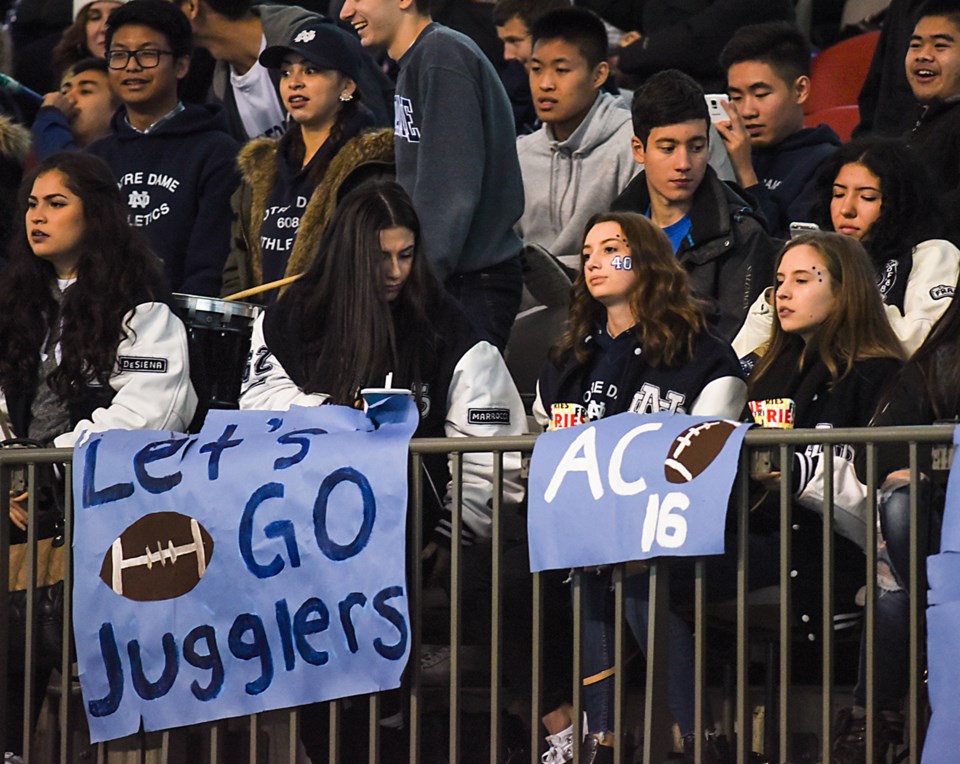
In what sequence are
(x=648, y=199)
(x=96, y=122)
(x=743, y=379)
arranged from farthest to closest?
1. (x=96, y=122)
2. (x=648, y=199)
3. (x=743, y=379)

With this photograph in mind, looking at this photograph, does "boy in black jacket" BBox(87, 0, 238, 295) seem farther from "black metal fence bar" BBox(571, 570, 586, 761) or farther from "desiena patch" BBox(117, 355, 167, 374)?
"black metal fence bar" BBox(571, 570, 586, 761)

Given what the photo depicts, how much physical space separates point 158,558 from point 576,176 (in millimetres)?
3687

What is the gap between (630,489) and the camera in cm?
513

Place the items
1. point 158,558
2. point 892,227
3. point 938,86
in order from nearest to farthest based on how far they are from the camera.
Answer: point 158,558 < point 892,227 < point 938,86

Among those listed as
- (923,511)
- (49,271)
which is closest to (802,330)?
(923,511)

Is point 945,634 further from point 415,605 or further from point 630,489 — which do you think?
point 415,605

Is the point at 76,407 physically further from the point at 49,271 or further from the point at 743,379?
the point at 743,379

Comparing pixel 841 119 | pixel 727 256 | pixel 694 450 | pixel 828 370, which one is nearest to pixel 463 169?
pixel 727 256

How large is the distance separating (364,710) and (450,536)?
32.4 inches

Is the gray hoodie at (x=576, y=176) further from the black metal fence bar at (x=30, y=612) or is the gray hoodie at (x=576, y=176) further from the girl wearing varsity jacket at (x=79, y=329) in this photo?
the black metal fence bar at (x=30, y=612)

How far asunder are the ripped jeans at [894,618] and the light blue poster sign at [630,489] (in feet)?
1.81

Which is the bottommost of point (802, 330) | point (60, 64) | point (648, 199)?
point (802, 330)

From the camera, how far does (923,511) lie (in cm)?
514

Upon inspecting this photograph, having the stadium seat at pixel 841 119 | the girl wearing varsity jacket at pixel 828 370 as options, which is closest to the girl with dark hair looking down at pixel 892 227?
the girl wearing varsity jacket at pixel 828 370
